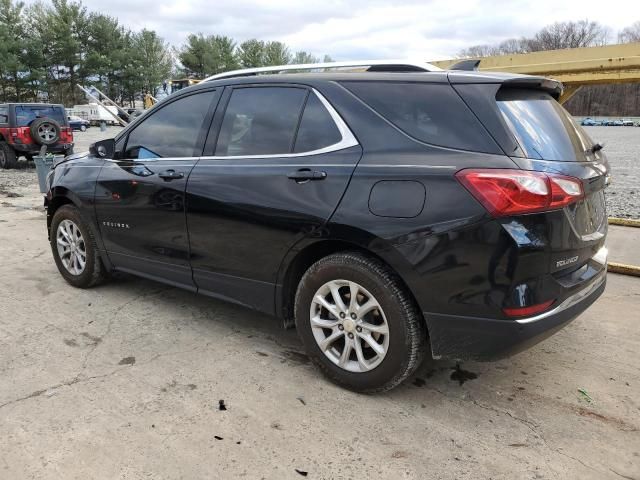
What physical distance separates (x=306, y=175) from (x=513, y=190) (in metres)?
1.12

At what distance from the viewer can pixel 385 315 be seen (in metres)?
2.73

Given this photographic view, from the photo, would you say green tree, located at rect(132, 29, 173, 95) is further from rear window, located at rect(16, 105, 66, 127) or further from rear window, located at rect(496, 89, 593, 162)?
rear window, located at rect(496, 89, 593, 162)

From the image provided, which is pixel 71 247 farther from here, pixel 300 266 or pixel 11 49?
pixel 11 49

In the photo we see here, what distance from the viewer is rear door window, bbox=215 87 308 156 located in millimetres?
3186

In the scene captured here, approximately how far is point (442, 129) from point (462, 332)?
1.02 metres

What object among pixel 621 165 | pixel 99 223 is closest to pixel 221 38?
pixel 621 165

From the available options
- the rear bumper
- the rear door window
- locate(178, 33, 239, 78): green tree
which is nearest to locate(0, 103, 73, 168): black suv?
the rear door window

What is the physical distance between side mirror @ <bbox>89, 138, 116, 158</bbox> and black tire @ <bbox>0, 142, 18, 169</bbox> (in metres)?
12.8

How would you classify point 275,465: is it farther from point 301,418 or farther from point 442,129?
point 442,129

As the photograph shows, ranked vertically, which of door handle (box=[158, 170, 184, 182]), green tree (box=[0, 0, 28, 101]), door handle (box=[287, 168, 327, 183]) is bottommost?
door handle (box=[287, 168, 327, 183])

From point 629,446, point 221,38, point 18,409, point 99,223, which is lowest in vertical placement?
point 629,446

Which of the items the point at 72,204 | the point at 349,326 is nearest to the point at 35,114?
the point at 72,204

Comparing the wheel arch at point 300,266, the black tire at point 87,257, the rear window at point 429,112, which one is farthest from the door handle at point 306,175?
the black tire at point 87,257

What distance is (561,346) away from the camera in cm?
356
